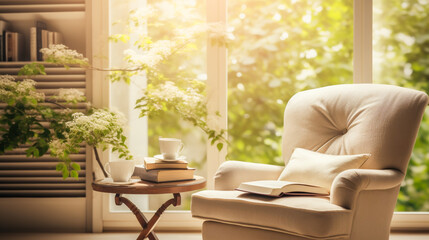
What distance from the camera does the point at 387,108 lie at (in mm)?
2203

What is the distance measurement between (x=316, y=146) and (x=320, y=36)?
45.1 inches

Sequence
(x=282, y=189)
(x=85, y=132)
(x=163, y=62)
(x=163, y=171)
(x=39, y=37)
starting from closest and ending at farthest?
(x=282, y=189), (x=163, y=171), (x=85, y=132), (x=163, y=62), (x=39, y=37)

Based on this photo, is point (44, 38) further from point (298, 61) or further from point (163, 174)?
point (298, 61)

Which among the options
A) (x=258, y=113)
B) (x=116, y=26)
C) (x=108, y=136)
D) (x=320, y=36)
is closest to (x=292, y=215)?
(x=108, y=136)

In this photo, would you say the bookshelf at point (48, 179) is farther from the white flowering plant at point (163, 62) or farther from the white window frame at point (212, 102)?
the white flowering plant at point (163, 62)

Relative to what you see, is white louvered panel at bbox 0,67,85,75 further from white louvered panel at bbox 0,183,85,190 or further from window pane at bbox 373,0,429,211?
window pane at bbox 373,0,429,211

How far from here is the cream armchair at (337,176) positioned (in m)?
1.85

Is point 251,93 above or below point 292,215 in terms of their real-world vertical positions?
above

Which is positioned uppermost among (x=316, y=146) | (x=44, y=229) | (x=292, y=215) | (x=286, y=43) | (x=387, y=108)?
(x=286, y=43)

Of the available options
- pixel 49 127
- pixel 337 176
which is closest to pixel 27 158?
pixel 49 127

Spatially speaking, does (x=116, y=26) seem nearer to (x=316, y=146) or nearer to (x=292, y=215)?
(x=316, y=146)

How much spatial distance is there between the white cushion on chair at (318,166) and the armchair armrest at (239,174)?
0.35 ft

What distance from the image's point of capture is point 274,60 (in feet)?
10.9

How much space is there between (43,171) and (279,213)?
202 centimetres
